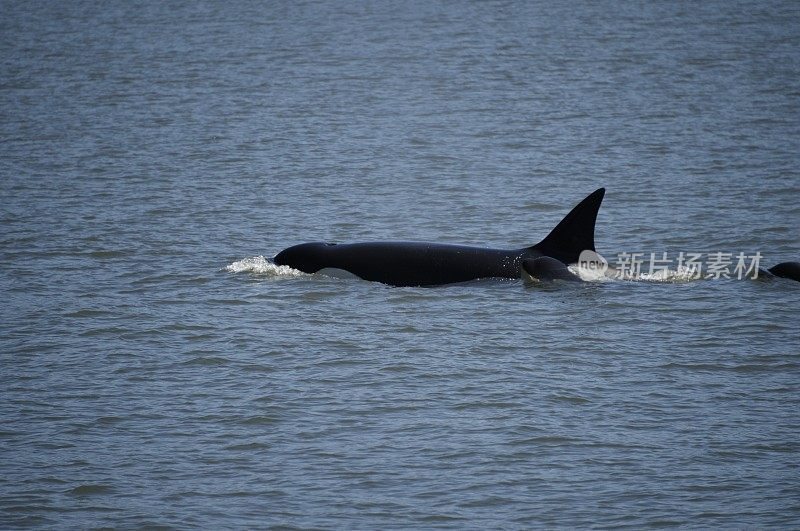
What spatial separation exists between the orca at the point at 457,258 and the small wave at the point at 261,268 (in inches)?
28.8

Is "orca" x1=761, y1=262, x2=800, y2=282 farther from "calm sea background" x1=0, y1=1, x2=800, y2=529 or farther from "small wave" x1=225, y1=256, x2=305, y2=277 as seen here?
"small wave" x1=225, y1=256, x2=305, y2=277

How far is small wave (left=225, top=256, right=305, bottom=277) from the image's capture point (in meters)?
21.7

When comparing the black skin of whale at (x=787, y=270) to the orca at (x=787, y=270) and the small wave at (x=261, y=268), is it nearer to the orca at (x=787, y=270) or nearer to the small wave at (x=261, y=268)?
the orca at (x=787, y=270)

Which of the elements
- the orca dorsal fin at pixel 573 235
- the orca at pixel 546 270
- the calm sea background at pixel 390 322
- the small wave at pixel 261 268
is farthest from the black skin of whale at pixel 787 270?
the small wave at pixel 261 268

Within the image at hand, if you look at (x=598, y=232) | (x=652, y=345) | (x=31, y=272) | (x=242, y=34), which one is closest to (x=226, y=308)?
(x=31, y=272)

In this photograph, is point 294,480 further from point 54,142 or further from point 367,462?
point 54,142

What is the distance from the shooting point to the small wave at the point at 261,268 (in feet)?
71.1

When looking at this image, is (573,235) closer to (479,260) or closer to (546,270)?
(546,270)

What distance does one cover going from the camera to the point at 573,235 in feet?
67.7

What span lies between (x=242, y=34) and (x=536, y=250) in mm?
51506

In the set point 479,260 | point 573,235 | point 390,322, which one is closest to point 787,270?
point 573,235

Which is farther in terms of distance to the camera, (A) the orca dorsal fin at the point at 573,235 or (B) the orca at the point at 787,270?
(B) the orca at the point at 787,270

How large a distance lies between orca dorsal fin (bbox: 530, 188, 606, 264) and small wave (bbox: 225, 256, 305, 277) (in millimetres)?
4062

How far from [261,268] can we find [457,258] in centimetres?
355
